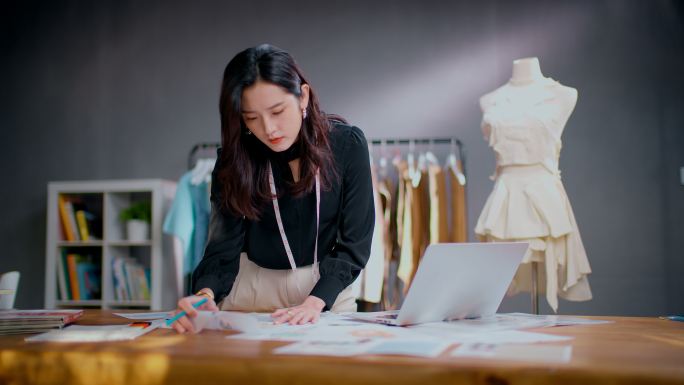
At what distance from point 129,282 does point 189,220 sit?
650 mm

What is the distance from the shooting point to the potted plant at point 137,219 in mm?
4051

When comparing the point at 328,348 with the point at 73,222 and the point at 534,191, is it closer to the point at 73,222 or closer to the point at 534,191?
the point at 534,191

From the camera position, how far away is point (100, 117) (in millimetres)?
4867

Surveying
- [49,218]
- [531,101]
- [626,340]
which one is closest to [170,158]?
[49,218]

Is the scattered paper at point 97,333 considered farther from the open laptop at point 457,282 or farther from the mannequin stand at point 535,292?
the mannequin stand at point 535,292

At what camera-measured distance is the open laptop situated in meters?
1.23

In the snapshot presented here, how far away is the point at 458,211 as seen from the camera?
12.3 ft

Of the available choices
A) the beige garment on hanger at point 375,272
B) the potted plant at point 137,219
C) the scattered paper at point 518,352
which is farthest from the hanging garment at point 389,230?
the scattered paper at point 518,352

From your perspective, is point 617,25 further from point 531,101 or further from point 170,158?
point 170,158

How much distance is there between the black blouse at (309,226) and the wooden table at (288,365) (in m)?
0.64

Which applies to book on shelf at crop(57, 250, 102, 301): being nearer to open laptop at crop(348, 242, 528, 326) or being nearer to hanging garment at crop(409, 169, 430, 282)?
hanging garment at crop(409, 169, 430, 282)

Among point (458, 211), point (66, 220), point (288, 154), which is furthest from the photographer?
point (66, 220)

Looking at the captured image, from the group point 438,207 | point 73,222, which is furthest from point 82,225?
point 438,207

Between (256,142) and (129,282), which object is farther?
(129,282)
